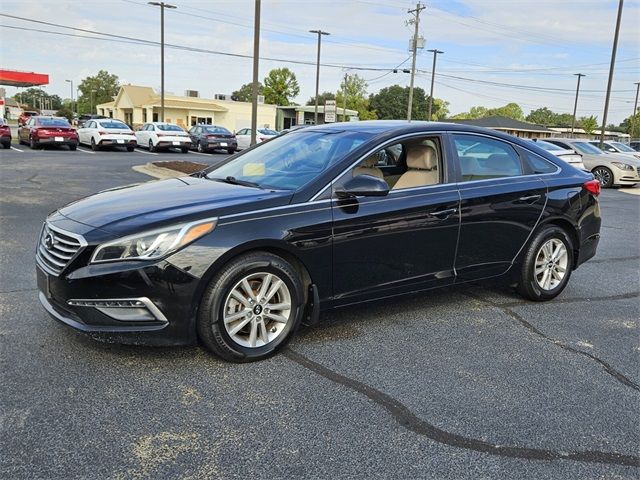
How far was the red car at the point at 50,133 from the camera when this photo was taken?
80.2 ft

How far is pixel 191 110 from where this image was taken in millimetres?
56906

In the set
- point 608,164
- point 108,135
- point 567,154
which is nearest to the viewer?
point 567,154

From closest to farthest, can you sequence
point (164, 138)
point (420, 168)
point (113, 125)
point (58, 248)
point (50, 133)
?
point (58, 248)
point (420, 168)
point (50, 133)
point (164, 138)
point (113, 125)

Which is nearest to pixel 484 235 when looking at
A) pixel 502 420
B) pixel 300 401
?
pixel 502 420

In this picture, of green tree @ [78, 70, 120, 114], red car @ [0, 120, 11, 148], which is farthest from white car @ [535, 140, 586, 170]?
green tree @ [78, 70, 120, 114]

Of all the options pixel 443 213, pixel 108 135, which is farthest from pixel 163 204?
pixel 108 135

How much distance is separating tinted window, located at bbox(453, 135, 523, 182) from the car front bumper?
2.57 metres

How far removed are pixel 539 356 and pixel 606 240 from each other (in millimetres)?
5987

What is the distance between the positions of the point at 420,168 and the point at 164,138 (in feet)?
77.1

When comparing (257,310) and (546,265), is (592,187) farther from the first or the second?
(257,310)

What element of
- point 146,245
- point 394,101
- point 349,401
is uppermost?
point 394,101

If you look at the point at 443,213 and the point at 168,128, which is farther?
the point at 168,128

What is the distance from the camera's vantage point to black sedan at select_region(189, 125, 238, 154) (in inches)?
1125

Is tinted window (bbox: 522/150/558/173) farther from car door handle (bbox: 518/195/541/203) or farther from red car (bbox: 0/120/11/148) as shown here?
red car (bbox: 0/120/11/148)
